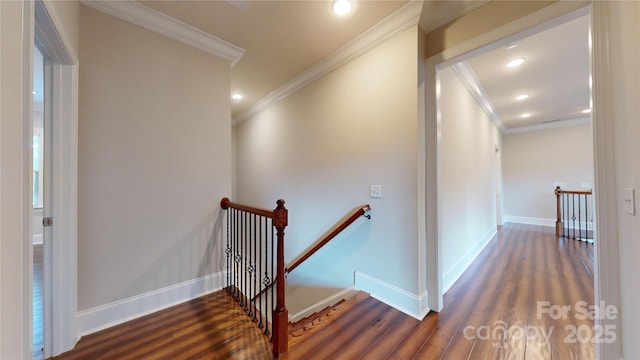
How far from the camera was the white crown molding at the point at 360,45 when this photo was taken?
6.30ft

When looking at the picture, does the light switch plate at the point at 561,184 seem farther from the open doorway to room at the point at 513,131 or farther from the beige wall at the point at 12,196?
the beige wall at the point at 12,196

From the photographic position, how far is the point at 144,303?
1.92 meters

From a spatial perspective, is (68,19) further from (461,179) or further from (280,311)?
(461,179)

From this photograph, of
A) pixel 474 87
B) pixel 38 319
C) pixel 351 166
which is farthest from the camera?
pixel 474 87

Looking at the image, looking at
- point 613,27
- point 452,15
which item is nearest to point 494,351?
point 613,27

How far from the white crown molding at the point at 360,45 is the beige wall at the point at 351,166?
0.23 ft

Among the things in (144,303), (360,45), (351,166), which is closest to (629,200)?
(351,166)

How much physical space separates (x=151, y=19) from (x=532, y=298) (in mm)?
4491

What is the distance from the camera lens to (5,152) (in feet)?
2.43

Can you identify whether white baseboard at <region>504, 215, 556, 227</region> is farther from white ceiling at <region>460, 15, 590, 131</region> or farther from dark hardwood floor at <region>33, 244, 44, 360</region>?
dark hardwood floor at <region>33, 244, 44, 360</region>

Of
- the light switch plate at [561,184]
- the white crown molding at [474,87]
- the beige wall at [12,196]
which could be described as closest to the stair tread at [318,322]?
the beige wall at [12,196]

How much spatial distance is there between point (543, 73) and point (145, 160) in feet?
16.8

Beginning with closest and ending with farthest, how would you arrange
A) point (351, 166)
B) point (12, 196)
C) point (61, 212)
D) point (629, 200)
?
point (12, 196) → point (629, 200) → point (61, 212) → point (351, 166)

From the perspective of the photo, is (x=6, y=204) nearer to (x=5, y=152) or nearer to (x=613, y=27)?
(x=5, y=152)
